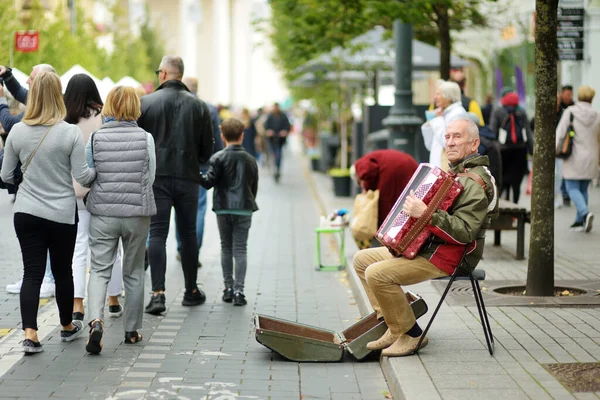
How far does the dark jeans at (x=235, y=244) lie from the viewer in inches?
369


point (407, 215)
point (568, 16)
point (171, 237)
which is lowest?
point (171, 237)

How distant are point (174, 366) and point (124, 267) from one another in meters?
1.04

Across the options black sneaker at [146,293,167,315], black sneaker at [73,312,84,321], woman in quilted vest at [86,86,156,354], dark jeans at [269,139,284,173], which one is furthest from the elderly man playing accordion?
dark jeans at [269,139,284,173]

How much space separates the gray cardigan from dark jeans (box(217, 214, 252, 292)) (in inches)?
92.0

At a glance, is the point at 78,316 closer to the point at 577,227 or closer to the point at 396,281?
the point at 396,281

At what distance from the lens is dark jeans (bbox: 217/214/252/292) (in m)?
9.37

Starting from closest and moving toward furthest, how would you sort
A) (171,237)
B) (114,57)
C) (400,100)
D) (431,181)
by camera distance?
(431,181) < (400,100) < (171,237) < (114,57)

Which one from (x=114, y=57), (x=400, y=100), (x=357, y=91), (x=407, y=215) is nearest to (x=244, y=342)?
(x=407, y=215)

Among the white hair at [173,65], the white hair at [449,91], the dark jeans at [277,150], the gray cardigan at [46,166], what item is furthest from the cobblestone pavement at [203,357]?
the dark jeans at [277,150]

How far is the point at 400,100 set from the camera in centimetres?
1403

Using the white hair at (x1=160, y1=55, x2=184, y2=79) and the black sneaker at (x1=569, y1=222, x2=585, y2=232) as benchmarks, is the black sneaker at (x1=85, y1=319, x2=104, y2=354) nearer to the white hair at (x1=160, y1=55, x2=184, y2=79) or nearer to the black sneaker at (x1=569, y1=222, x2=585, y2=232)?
the white hair at (x1=160, y1=55, x2=184, y2=79)

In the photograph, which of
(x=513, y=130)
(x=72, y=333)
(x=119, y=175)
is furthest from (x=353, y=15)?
(x=72, y=333)

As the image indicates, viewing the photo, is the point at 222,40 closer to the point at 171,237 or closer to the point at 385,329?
the point at 171,237

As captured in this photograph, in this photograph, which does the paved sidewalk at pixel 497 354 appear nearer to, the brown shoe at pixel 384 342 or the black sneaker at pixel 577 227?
the brown shoe at pixel 384 342
